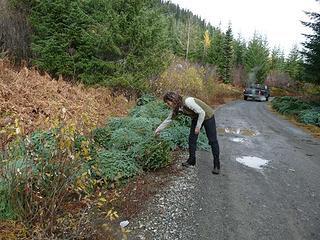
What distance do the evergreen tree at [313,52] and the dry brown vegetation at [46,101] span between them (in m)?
11.2

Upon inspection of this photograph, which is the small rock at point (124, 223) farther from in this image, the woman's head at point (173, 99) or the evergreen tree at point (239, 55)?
the evergreen tree at point (239, 55)

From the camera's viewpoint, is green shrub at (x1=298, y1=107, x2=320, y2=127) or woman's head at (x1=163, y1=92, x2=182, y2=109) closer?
woman's head at (x1=163, y1=92, x2=182, y2=109)

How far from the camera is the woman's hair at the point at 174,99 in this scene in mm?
6215

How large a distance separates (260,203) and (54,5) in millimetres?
11087

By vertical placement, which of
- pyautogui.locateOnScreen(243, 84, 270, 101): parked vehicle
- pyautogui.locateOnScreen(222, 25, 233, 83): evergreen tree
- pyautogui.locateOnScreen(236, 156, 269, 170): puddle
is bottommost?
pyautogui.locateOnScreen(236, 156, 269, 170): puddle

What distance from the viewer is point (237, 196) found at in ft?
18.3

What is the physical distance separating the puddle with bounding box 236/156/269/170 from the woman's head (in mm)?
2464

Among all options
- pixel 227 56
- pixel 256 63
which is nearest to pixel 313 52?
pixel 227 56

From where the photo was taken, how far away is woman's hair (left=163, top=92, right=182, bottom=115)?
621 cm

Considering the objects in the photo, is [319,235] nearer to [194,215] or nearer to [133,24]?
[194,215]

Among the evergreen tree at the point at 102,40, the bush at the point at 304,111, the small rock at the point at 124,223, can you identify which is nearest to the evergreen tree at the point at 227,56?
the bush at the point at 304,111

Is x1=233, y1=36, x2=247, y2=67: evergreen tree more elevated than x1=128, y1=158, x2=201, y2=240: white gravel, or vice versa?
x1=233, y1=36, x2=247, y2=67: evergreen tree

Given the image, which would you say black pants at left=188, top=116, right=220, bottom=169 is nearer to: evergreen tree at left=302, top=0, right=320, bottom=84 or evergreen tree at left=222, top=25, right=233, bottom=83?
evergreen tree at left=302, top=0, right=320, bottom=84

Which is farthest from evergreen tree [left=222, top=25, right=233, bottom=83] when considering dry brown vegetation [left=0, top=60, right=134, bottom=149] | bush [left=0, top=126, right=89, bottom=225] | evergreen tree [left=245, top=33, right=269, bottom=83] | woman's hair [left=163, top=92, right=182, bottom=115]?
bush [left=0, top=126, right=89, bottom=225]
